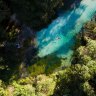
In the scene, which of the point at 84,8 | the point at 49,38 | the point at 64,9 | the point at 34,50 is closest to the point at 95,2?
the point at 84,8

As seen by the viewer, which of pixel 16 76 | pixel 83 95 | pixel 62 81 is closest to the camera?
pixel 83 95

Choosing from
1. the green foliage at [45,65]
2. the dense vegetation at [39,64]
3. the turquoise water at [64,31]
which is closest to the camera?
the dense vegetation at [39,64]

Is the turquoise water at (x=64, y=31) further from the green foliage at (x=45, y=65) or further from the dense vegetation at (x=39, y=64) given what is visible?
the dense vegetation at (x=39, y=64)

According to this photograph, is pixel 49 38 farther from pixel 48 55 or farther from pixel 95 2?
pixel 95 2

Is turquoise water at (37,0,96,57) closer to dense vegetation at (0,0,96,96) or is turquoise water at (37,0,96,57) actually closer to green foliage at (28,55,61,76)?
green foliage at (28,55,61,76)

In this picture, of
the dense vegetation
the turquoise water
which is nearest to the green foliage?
the dense vegetation

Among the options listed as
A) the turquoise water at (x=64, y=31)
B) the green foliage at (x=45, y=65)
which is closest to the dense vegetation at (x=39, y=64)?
the green foliage at (x=45, y=65)

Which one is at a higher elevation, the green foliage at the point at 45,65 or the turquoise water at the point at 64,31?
the turquoise water at the point at 64,31

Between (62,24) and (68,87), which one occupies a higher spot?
(62,24)

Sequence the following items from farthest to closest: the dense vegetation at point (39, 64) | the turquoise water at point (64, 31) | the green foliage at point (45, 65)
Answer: the turquoise water at point (64, 31) < the green foliage at point (45, 65) < the dense vegetation at point (39, 64)
